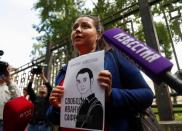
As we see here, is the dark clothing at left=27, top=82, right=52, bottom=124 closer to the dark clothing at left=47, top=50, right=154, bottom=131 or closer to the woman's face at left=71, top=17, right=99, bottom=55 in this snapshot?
the woman's face at left=71, top=17, right=99, bottom=55

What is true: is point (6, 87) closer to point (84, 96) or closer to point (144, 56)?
point (84, 96)

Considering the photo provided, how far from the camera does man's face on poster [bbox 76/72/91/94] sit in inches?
42.6

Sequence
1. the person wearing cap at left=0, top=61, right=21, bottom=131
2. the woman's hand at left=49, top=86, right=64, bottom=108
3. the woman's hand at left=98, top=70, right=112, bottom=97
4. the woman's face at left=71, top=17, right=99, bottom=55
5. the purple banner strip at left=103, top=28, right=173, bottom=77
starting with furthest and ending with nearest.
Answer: the person wearing cap at left=0, top=61, right=21, bottom=131, the woman's face at left=71, top=17, right=99, bottom=55, the woman's hand at left=49, top=86, right=64, bottom=108, the woman's hand at left=98, top=70, right=112, bottom=97, the purple banner strip at left=103, top=28, right=173, bottom=77

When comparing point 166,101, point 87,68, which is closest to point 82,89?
point 87,68

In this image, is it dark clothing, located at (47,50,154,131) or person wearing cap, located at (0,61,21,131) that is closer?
dark clothing, located at (47,50,154,131)

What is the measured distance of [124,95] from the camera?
1093 mm

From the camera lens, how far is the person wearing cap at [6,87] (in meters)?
2.87

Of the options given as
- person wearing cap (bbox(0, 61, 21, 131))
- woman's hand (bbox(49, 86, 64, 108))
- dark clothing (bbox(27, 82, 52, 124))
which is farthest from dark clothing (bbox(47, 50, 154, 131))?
dark clothing (bbox(27, 82, 52, 124))

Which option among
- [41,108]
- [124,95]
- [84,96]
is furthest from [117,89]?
[41,108]

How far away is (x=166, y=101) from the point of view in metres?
3.02

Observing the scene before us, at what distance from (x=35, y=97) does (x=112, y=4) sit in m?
5.46

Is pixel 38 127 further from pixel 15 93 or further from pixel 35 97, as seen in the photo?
pixel 15 93

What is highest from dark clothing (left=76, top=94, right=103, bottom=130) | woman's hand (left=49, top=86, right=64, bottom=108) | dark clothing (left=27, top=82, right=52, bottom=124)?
dark clothing (left=27, top=82, right=52, bottom=124)

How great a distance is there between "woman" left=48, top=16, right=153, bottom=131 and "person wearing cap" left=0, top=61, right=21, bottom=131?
1.62 m
